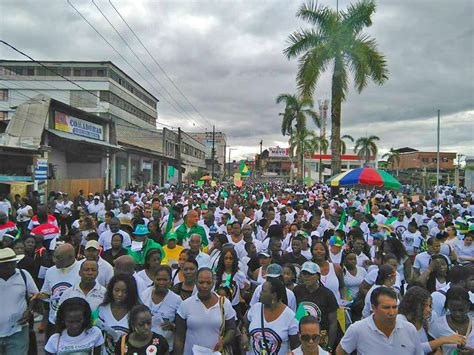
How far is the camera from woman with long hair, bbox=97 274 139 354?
3.69m

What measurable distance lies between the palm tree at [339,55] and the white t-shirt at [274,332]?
1566 centimetres

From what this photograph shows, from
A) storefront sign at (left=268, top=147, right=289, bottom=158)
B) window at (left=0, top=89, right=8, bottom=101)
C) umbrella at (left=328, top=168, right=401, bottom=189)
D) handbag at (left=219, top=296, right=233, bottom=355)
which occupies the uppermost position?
window at (left=0, top=89, right=8, bottom=101)

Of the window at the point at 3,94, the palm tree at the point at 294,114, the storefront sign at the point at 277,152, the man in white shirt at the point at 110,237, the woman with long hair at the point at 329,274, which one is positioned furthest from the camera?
the storefront sign at the point at 277,152

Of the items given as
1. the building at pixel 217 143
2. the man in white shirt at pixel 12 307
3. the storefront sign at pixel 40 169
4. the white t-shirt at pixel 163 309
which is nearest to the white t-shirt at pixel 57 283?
the man in white shirt at pixel 12 307

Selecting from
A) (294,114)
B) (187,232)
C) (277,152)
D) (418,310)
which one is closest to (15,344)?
(187,232)

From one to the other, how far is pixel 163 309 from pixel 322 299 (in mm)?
1548

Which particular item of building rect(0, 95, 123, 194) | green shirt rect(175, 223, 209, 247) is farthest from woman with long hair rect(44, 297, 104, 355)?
building rect(0, 95, 123, 194)

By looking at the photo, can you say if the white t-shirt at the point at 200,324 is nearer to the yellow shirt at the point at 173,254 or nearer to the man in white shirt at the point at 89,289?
the man in white shirt at the point at 89,289

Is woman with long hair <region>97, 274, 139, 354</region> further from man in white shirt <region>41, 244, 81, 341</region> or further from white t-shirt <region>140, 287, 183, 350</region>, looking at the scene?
man in white shirt <region>41, 244, 81, 341</region>

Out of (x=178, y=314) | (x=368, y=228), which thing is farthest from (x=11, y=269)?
(x=368, y=228)

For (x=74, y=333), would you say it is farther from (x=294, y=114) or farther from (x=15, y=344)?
(x=294, y=114)

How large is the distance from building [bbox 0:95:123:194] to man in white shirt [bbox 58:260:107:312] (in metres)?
14.1

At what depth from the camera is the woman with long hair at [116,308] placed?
3.69m

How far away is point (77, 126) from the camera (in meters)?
25.6
